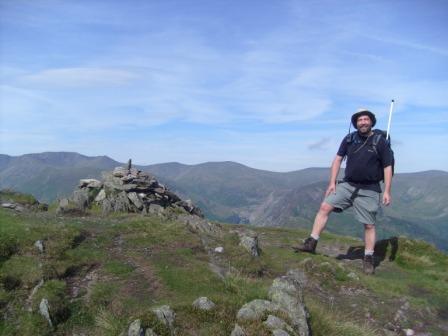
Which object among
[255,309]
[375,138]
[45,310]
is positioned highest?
[375,138]

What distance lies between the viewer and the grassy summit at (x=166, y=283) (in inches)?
356

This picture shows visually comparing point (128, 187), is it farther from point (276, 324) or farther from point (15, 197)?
point (276, 324)

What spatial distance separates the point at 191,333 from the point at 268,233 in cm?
1553

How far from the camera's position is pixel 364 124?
48.0 feet

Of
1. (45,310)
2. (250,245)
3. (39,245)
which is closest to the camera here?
(45,310)

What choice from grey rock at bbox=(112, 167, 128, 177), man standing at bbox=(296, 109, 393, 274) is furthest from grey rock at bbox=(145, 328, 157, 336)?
grey rock at bbox=(112, 167, 128, 177)

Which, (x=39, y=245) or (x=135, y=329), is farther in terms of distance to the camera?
(x=39, y=245)

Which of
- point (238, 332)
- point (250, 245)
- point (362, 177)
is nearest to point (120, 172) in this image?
point (250, 245)

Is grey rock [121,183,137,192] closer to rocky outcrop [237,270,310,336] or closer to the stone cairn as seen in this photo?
the stone cairn

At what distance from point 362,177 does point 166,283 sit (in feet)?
26.1

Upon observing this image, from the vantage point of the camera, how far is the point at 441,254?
19984 mm

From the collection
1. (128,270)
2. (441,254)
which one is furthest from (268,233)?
(128,270)

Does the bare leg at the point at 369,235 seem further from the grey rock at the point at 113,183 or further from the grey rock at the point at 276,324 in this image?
the grey rock at the point at 113,183

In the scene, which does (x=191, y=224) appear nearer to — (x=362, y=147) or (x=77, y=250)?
(x=77, y=250)
